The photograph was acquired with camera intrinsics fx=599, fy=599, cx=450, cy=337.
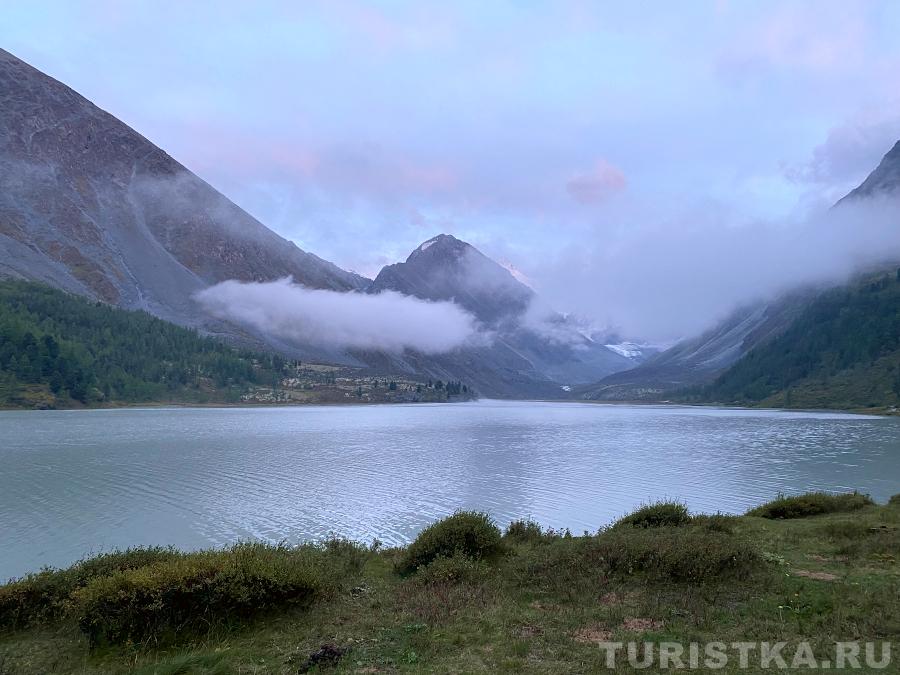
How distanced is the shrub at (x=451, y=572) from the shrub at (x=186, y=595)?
10.7ft

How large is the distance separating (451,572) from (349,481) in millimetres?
35900

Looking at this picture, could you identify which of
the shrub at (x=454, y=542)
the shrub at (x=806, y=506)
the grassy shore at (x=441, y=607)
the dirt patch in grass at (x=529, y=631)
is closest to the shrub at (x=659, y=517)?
the grassy shore at (x=441, y=607)

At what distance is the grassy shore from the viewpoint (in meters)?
11.5

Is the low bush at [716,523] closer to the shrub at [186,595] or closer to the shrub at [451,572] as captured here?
the shrub at [451,572]

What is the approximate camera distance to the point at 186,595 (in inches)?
522

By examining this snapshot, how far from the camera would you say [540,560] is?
17.9m

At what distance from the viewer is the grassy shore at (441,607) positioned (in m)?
11.5

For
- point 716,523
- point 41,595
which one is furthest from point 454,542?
point 41,595

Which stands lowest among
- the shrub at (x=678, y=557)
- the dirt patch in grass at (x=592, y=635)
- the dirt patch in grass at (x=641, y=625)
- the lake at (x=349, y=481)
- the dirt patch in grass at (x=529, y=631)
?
the lake at (x=349, y=481)

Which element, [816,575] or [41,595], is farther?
[816,575]

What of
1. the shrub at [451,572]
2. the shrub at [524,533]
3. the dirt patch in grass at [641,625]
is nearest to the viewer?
the dirt patch in grass at [641,625]

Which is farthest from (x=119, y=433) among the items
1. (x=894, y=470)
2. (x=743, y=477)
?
(x=894, y=470)

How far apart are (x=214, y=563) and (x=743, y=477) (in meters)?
52.4

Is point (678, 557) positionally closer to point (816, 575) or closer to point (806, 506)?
point (816, 575)
